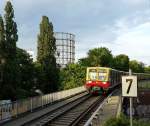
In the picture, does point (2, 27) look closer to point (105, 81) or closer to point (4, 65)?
point (4, 65)

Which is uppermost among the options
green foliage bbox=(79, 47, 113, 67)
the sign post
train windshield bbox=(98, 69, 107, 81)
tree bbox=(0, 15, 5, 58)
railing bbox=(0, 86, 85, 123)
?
green foliage bbox=(79, 47, 113, 67)

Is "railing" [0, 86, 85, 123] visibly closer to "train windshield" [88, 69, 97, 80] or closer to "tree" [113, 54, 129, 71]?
"train windshield" [88, 69, 97, 80]

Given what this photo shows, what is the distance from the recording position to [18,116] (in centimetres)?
2692

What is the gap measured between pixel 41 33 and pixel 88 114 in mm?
29748

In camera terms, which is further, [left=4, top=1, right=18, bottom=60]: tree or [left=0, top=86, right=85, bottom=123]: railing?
[left=4, top=1, right=18, bottom=60]: tree

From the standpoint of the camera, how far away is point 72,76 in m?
72.1

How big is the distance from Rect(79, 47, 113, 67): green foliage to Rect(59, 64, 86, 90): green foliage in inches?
1060

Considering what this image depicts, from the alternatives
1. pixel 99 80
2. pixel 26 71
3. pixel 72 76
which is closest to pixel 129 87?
pixel 99 80

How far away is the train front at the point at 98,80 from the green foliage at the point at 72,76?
989 inches

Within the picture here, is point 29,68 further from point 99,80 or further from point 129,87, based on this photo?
point 129,87

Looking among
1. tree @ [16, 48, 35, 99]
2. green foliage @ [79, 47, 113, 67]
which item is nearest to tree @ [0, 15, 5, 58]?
tree @ [16, 48, 35, 99]

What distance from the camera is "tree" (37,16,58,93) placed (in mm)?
53656

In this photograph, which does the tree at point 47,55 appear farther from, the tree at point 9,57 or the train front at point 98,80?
the tree at point 9,57

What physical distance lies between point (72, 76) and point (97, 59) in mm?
35346
